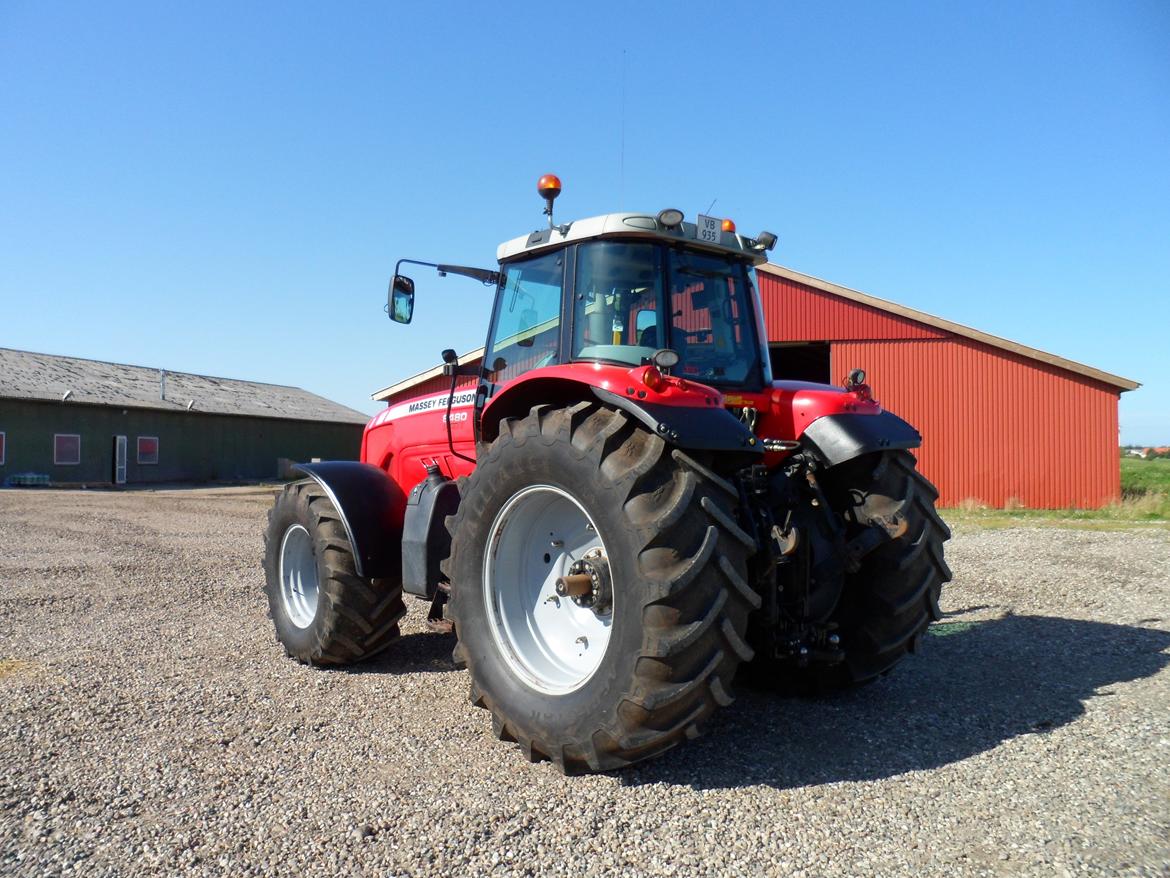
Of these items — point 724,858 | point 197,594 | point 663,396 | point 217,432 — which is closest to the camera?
point 724,858

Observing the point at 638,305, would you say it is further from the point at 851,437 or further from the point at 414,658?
the point at 414,658

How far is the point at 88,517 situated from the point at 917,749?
661 inches

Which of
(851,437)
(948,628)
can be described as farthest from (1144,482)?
(851,437)

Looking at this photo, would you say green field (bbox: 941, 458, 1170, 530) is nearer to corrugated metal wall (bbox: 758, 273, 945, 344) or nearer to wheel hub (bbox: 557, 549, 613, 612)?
corrugated metal wall (bbox: 758, 273, 945, 344)

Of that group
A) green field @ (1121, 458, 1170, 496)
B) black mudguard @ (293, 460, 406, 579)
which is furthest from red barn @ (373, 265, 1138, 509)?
black mudguard @ (293, 460, 406, 579)

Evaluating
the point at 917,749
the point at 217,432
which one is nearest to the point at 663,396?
the point at 917,749

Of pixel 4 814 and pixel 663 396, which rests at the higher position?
pixel 663 396

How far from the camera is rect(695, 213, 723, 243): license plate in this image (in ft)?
14.1

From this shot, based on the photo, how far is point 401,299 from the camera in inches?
196

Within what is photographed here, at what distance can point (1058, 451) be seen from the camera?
17.2 meters

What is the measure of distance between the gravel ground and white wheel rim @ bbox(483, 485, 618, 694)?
0.44m

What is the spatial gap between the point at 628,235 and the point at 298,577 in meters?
3.28

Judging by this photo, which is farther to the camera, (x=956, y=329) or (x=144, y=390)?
(x=144, y=390)

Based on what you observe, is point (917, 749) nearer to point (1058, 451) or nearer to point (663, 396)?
point (663, 396)
